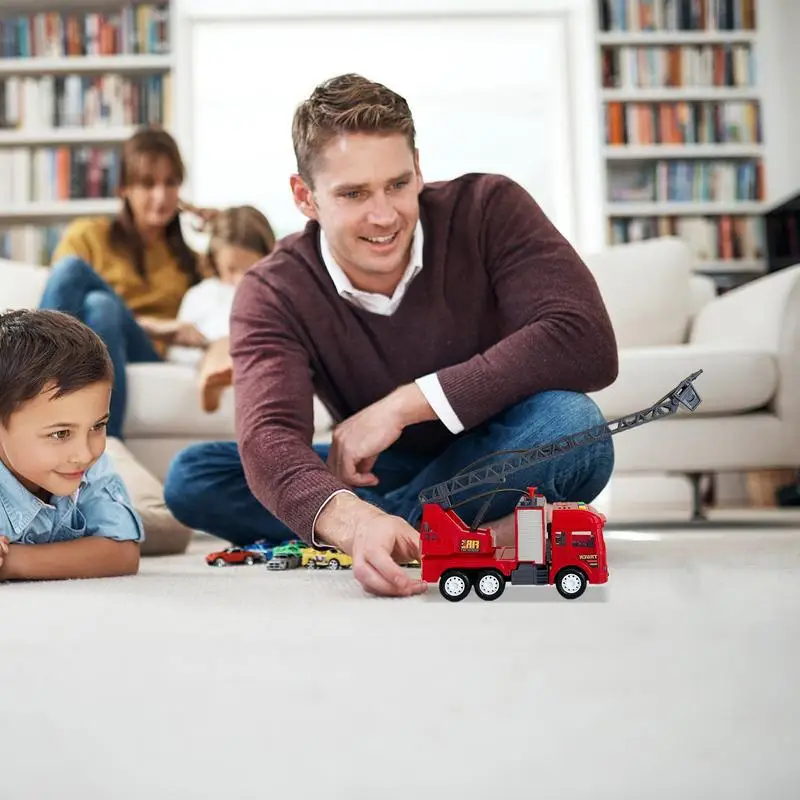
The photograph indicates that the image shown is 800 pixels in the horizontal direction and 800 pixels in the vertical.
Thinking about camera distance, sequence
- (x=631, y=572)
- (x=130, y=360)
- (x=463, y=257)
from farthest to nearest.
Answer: (x=130, y=360) → (x=463, y=257) → (x=631, y=572)

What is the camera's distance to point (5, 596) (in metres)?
1.20

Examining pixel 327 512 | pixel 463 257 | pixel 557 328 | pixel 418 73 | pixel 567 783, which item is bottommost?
pixel 567 783

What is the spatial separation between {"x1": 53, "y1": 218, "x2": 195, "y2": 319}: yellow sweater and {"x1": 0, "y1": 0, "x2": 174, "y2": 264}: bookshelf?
1581 millimetres

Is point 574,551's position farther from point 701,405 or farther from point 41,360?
Answer: point 701,405

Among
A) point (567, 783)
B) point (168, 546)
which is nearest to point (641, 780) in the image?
point (567, 783)

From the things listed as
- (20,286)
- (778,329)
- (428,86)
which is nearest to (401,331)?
(778,329)

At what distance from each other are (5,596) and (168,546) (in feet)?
2.87

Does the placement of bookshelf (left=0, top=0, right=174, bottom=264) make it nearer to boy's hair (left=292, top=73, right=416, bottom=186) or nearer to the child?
the child

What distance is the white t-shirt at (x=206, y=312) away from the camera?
9.70 feet

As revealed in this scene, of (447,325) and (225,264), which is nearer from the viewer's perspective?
(447,325)

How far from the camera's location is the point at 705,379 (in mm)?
2635

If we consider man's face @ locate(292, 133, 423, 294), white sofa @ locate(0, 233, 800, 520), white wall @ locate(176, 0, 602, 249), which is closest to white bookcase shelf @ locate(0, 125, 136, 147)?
white wall @ locate(176, 0, 602, 249)

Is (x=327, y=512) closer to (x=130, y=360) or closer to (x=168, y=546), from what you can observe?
(x=168, y=546)

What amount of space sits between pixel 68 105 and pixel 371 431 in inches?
157
